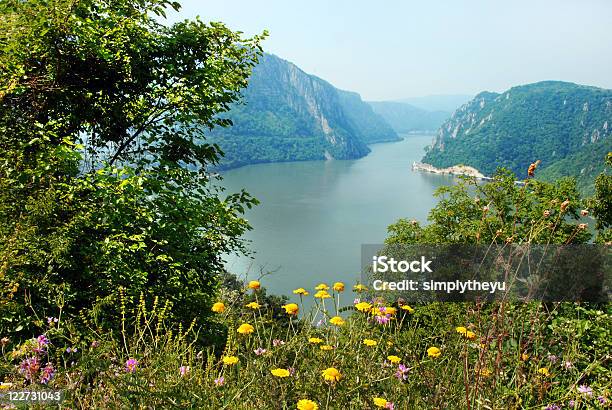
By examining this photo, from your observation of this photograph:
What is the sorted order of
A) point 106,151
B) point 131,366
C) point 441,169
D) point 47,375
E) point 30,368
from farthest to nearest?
point 441,169, point 106,151, point 47,375, point 30,368, point 131,366

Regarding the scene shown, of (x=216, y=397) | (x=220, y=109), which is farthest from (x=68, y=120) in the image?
(x=216, y=397)

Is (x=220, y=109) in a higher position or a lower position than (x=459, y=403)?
higher

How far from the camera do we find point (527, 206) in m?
14.7

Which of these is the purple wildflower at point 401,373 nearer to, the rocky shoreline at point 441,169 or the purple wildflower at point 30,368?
the purple wildflower at point 30,368

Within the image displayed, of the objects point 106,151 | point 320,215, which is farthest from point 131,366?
point 320,215

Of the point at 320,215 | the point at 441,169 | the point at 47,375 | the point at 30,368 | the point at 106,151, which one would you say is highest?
the point at 106,151

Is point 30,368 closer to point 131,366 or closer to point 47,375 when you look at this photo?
point 47,375

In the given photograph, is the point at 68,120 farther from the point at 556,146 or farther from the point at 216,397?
the point at 556,146

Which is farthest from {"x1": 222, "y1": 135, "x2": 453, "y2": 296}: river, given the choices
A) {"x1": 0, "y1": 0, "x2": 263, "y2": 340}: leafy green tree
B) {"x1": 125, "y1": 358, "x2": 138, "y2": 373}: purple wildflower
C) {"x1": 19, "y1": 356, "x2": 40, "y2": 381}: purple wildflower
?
{"x1": 125, "y1": 358, "x2": 138, "y2": 373}: purple wildflower

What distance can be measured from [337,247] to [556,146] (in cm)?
14495

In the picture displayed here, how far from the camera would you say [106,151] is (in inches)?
354

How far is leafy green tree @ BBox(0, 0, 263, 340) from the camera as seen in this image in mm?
5605

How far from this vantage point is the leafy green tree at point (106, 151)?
5605 millimetres

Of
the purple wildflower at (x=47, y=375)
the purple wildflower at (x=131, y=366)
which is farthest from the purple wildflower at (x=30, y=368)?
the purple wildflower at (x=131, y=366)
